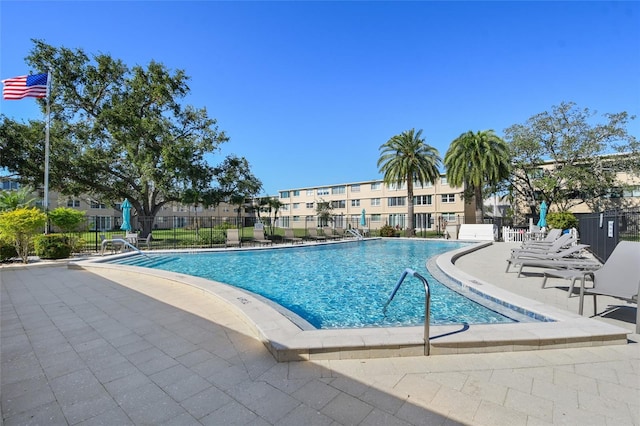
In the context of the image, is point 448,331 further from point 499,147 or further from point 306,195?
point 306,195

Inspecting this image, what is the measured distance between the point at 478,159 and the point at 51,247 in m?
26.9

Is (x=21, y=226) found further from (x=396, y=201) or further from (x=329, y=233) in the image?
(x=396, y=201)

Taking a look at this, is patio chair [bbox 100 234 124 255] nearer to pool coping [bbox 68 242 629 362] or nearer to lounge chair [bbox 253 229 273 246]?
lounge chair [bbox 253 229 273 246]

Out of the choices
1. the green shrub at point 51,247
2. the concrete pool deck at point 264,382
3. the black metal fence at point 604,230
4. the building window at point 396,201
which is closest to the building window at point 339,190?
the building window at point 396,201

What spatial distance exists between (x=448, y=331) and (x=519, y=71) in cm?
1207

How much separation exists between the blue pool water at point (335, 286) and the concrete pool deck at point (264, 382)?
5.59 feet

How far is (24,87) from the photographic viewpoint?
12.6 metres

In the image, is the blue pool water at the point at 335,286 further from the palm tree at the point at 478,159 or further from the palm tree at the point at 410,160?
the palm tree at the point at 478,159

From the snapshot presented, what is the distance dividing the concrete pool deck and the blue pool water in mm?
1705

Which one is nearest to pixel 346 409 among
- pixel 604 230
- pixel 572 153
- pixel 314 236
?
pixel 604 230

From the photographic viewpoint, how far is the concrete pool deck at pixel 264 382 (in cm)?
221

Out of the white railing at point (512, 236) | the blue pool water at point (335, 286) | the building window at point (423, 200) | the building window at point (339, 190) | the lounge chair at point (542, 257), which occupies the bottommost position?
the blue pool water at point (335, 286)

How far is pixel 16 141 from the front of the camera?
1650 centimetres

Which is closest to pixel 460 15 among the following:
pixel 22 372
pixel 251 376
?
pixel 251 376
